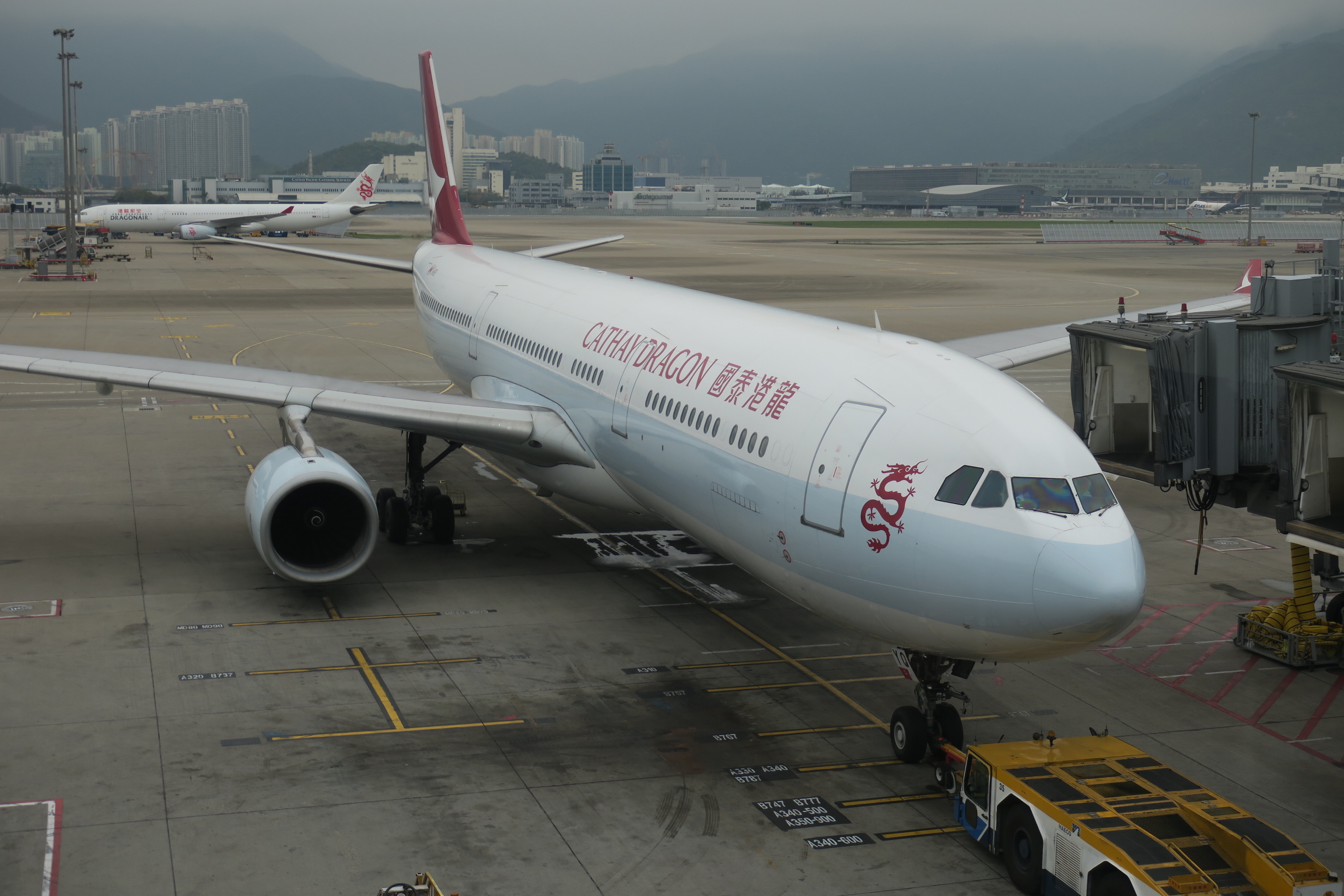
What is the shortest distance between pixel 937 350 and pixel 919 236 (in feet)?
461

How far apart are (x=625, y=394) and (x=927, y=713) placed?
6.53 metres

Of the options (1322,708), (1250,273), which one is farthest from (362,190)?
(1322,708)

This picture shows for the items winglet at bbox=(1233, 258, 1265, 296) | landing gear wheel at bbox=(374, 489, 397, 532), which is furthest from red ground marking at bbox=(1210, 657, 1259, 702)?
landing gear wheel at bbox=(374, 489, 397, 532)

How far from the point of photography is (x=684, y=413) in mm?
15930

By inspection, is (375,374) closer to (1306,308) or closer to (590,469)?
(590,469)

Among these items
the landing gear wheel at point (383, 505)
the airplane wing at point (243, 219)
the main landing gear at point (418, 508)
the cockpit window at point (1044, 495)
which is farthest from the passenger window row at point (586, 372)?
the airplane wing at point (243, 219)

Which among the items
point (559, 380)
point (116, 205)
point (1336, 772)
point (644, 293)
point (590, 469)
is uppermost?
point (116, 205)

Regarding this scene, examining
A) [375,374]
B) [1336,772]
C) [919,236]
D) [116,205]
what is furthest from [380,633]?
[919,236]

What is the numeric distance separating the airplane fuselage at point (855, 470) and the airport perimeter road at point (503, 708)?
2.09ft

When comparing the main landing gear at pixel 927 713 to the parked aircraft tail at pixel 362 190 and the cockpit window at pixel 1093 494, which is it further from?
the parked aircraft tail at pixel 362 190

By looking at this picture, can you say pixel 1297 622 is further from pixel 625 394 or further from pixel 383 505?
pixel 383 505

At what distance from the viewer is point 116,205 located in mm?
117312

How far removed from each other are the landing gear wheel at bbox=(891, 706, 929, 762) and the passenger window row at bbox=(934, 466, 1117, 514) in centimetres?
304

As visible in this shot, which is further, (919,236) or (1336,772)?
(919,236)
